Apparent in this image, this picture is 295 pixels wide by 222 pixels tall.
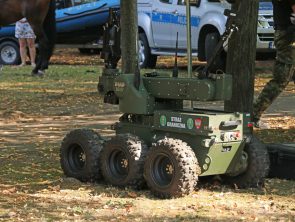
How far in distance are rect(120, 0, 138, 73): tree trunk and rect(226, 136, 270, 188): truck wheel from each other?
2816 mm

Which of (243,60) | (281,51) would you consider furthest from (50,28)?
(281,51)

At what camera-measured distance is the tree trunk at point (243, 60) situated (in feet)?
26.9

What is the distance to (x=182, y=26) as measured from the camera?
1877cm

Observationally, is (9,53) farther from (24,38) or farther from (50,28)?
(50,28)

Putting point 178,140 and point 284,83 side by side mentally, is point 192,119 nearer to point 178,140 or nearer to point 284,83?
point 178,140

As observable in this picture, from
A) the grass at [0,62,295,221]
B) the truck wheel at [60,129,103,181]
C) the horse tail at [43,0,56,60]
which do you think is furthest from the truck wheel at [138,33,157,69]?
the truck wheel at [60,129,103,181]

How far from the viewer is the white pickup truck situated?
1764 centimetres

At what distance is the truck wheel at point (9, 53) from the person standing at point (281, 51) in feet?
46.9

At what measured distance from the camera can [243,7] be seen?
8.14 metres

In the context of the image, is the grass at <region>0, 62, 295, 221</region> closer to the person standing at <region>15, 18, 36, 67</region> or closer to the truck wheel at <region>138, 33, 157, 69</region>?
the truck wheel at <region>138, 33, 157, 69</region>

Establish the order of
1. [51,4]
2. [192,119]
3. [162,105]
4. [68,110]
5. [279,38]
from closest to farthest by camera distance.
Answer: [192,119], [162,105], [279,38], [68,110], [51,4]

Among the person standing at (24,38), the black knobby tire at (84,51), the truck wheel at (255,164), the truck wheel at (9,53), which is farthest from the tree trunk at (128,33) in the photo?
the black knobby tire at (84,51)

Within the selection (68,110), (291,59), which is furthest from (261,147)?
(68,110)

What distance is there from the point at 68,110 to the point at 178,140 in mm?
5926
